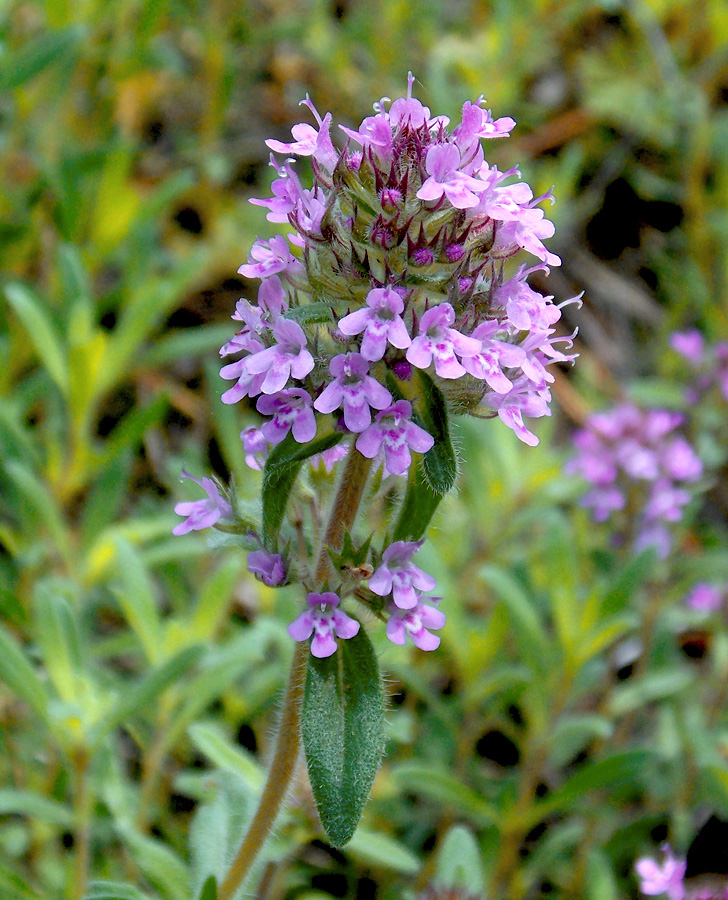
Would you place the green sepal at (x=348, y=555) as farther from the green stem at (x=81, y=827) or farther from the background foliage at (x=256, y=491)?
the green stem at (x=81, y=827)

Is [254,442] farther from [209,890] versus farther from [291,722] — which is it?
[209,890]

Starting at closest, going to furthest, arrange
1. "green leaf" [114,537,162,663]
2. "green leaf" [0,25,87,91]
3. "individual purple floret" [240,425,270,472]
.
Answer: "individual purple floret" [240,425,270,472]
"green leaf" [114,537,162,663]
"green leaf" [0,25,87,91]

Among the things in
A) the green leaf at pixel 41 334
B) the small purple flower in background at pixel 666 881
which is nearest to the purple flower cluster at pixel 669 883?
the small purple flower in background at pixel 666 881

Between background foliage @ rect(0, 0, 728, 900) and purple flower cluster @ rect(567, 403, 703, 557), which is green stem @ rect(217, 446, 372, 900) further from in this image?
purple flower cluster @ rect(567, 403, 703, 557)

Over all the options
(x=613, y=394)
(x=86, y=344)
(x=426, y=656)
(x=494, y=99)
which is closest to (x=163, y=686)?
(x=86, y=344)

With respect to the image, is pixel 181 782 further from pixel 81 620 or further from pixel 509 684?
pixel 509 684

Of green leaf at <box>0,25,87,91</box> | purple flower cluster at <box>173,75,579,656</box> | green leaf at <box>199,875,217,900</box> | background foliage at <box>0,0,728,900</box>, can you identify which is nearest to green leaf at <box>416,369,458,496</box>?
purple flower cluster at <box>173,75,579,656</box>
